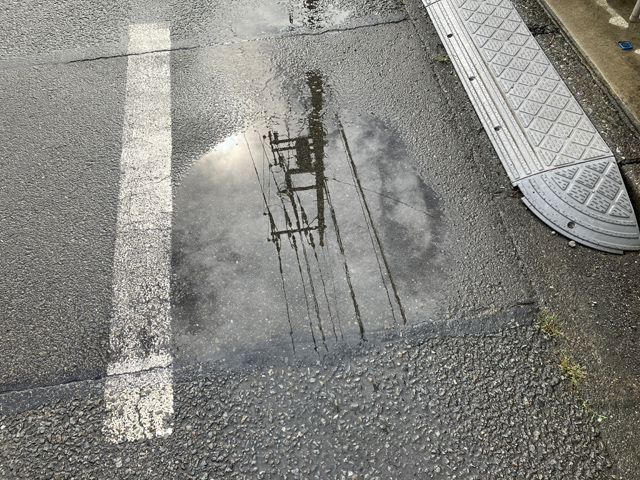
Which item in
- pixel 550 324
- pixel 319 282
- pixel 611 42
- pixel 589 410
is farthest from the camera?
pixel 611 42

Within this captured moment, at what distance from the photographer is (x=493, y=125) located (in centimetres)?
352

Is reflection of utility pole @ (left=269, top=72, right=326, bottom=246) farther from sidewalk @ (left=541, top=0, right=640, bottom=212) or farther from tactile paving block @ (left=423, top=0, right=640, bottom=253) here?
sidewalk @ (left=541, top=0, right=640, bottom=212)

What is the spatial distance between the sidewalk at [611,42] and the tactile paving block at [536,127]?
0.25 m

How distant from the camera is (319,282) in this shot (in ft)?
9.39

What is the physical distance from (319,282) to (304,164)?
3.13 feet

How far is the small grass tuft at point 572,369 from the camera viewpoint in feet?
8.04

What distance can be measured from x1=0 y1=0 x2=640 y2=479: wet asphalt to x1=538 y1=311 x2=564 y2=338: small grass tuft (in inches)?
2.2

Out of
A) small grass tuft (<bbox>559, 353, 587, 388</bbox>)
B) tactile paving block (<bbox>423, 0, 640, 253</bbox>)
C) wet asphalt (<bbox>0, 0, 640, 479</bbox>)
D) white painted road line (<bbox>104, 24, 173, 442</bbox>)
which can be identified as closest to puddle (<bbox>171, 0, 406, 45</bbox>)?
wet asphalt (<bbox>0, 0, 640, 479</bbox>)

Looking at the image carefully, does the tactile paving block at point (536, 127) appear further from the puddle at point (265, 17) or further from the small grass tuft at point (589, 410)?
the small grass tuft at point (589, 410)

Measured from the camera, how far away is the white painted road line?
8.08ft

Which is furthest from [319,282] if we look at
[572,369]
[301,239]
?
[572,369]

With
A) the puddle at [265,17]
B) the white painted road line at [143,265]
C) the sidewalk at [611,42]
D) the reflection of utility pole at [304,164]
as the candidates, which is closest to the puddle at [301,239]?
the reflection of utility pole at [304,164]

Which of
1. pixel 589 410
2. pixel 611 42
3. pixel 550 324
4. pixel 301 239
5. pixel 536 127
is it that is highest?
pixel 611 42

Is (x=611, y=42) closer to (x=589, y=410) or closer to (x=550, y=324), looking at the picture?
(x=550, y=324)
